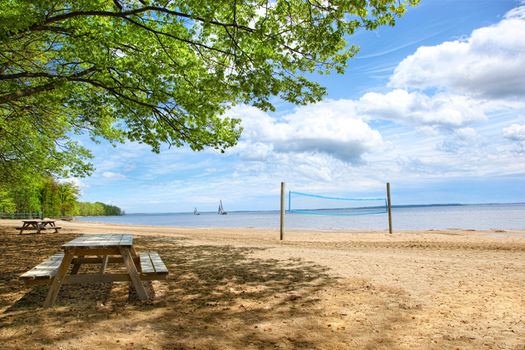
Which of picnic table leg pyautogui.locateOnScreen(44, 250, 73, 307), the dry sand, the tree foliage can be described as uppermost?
the tree foliage

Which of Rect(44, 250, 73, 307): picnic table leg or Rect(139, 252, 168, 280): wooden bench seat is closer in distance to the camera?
Rect(44, 250, 73, 307): picnic table leg

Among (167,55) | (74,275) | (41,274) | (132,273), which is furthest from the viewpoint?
(167,55)

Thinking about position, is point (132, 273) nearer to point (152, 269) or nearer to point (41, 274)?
point (152, 269)

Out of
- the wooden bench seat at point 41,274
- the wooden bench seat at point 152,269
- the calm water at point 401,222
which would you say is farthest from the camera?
the calm water at point 401,222

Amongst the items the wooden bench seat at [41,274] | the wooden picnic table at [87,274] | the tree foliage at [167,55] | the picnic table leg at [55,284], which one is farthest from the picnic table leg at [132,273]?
the tree foliage at [167,55]

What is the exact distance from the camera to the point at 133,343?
3.60 metres

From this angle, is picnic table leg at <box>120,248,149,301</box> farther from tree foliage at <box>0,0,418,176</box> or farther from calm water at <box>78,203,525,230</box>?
calm water at <box>78,203,525,230</box>

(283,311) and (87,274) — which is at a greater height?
(87,274)

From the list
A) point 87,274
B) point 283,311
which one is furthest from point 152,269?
point 283,311

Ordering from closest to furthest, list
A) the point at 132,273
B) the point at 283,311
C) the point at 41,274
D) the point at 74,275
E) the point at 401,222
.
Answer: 1. the point at 41,274
2. the point at 283,311
3. the point at 74,275
4. the point at 132,273
5. the point at 401,222

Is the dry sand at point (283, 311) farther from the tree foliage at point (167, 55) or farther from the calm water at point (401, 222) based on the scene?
the calm water at point (401, 222)

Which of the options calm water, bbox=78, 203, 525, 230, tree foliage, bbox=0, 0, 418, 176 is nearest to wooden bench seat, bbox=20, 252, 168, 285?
tree foliage, bbox=0, 0, 418, 176

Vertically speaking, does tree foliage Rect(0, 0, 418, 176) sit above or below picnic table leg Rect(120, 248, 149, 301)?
above

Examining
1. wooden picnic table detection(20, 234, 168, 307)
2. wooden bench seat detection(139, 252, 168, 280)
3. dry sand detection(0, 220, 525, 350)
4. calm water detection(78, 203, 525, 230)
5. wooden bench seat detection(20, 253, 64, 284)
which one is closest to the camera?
dry sand detection(0, 220, 525, 350)
